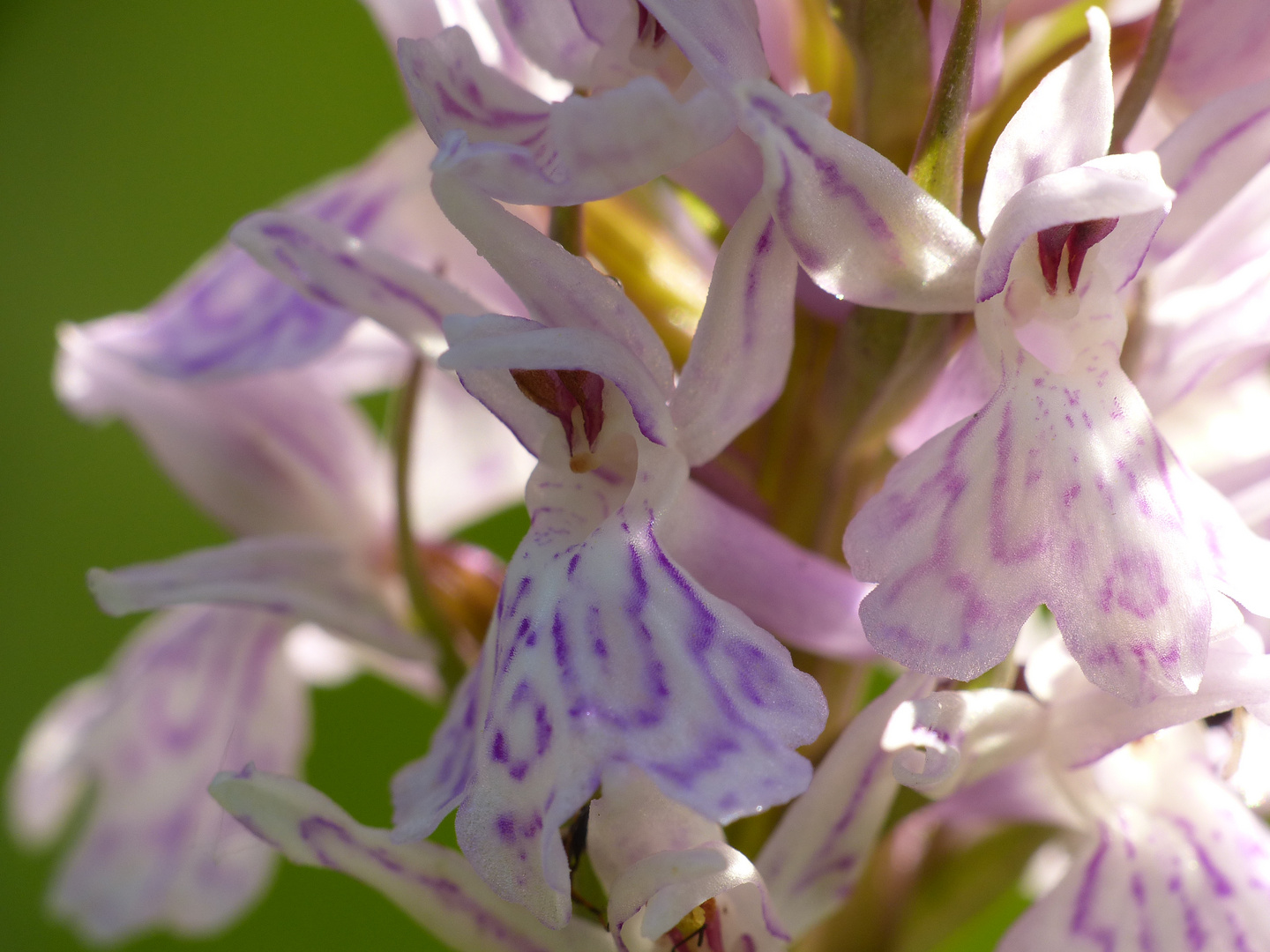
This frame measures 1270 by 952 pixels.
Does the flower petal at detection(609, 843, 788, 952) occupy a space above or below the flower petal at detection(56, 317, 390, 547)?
below

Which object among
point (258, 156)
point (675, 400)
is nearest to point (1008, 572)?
point (675, 400)

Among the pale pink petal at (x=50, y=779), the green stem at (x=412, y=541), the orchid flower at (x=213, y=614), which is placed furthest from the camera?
the pale pink petal at (x=50, y=779)

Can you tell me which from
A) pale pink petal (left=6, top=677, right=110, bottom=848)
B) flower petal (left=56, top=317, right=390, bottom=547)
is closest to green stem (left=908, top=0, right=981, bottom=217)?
flower petal (left=56, top=317, right=390, bottom=547)

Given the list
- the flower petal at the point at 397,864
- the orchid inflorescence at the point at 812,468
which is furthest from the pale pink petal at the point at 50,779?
the flower petal at the point at 397,864

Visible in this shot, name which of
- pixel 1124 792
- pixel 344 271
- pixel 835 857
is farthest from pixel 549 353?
pixel 1124 792

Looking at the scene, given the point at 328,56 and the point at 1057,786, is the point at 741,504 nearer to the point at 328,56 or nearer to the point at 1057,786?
the point at 1057,786

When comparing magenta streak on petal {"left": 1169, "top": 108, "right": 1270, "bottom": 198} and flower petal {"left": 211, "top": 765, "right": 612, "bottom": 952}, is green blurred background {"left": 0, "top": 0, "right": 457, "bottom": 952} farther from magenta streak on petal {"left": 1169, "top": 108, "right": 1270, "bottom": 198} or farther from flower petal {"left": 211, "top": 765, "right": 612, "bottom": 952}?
magenta streak on petal {"left": 1169, "top": 108, "right": 1270, "bottom": 198}

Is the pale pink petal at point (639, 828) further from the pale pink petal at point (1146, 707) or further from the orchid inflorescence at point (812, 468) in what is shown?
the pale pink petal at point (1146, 707)

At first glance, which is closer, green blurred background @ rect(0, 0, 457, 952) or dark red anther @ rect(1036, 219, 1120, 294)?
dark red anther @ rect(1036, 219, 1120, 294)
